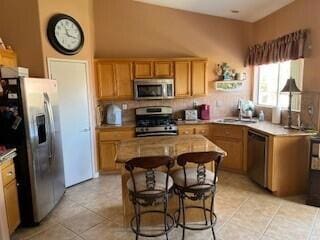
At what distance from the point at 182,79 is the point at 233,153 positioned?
172cm

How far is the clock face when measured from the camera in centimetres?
376

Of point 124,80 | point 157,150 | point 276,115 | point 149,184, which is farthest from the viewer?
point 124,80

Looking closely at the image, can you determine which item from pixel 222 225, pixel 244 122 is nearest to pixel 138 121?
pixel 244 122

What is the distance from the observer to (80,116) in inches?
164

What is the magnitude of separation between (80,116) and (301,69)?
3.63m

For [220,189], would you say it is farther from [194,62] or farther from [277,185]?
[194,62]

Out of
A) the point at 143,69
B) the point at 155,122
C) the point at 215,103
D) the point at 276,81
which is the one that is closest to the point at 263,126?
the point at 276,81

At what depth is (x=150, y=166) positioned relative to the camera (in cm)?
224

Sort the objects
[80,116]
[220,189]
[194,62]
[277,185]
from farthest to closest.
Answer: [194,62]
[80,116]
[220,189]
[277,185]

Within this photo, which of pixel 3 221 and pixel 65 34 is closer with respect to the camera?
pixel 3 221

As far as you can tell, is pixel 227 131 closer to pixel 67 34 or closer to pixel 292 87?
pixel 292 87

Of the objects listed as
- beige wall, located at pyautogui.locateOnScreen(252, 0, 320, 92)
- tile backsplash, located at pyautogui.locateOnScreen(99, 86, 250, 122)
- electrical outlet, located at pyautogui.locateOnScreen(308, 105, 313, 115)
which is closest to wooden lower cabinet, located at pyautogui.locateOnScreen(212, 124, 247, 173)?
tile backsplash, located at pyautogui.locateOnScreen(99, 86, 250, 122)

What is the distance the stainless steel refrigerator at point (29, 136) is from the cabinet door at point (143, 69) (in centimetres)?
188

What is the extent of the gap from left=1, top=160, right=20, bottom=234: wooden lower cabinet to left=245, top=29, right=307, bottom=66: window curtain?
410 cm
